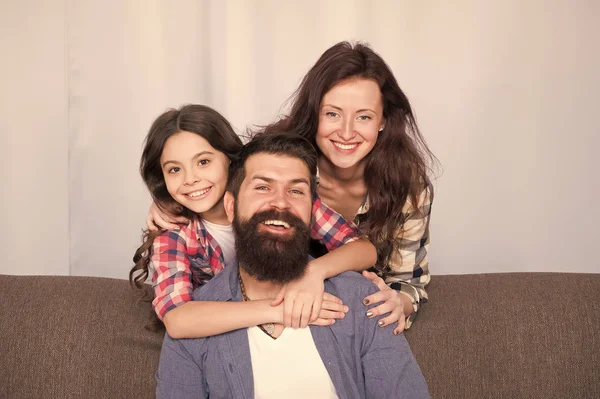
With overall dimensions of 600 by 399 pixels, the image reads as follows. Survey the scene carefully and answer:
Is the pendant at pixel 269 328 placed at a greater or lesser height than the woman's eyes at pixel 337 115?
lesser

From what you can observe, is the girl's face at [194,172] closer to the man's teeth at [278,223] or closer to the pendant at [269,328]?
the man's teeth at [278,223]

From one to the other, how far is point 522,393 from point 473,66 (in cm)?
193

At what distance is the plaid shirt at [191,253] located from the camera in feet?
8.64

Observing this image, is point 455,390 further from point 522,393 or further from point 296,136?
point 296,136

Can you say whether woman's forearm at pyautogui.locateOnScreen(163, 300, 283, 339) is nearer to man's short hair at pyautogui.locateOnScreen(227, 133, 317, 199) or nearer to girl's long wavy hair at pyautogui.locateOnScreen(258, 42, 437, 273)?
man's short hair at pyautogui.locateOnScreen(227, 133, 317, 199)

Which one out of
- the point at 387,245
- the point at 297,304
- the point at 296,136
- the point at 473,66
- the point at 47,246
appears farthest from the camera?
the point at 47,246

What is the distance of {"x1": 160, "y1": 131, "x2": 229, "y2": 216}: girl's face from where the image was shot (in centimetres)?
272

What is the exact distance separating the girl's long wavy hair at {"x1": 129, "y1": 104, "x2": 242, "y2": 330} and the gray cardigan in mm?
351

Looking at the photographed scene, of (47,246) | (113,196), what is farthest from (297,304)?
(47,246)

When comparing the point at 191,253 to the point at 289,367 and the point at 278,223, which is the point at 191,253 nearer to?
A: the point at 278,223

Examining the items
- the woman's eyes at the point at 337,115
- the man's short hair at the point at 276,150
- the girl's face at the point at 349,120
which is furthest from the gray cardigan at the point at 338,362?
the woman's eyes at the point at 337,115

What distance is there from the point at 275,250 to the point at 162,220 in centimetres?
58

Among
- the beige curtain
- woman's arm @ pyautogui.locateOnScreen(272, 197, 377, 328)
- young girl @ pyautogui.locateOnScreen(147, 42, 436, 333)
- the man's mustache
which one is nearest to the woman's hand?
woman's arm @ pyautogui.locateOnScreen(272, 197, 377, 328)

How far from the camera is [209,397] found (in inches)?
99.6
